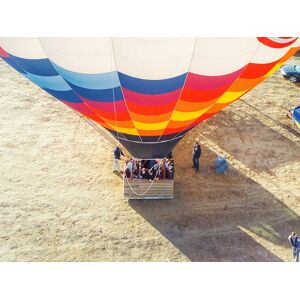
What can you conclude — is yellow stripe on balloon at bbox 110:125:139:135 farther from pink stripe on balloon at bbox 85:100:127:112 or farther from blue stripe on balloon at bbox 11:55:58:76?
blue stripe on balloon at bbox 11:55:58:76

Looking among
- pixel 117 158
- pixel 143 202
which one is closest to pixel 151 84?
pixel 143 202

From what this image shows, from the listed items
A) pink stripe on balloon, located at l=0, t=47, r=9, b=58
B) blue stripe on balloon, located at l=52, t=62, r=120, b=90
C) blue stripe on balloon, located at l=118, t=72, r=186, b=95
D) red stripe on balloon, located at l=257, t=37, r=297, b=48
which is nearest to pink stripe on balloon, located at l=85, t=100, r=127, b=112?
blue stripe on balloon, located at l=52, t=62, r=120, b=90

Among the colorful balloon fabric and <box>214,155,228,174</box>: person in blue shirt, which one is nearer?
the colorful balloon fabric

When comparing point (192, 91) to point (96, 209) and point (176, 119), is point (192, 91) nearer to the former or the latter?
point (176, 119)

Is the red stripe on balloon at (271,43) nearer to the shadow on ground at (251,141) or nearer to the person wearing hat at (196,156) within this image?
the person wearing hat at (196,156)

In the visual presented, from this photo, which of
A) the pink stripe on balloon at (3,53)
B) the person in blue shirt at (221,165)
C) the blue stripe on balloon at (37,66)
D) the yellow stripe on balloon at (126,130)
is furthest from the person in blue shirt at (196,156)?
the pink stripe on balloon at (3,53)
